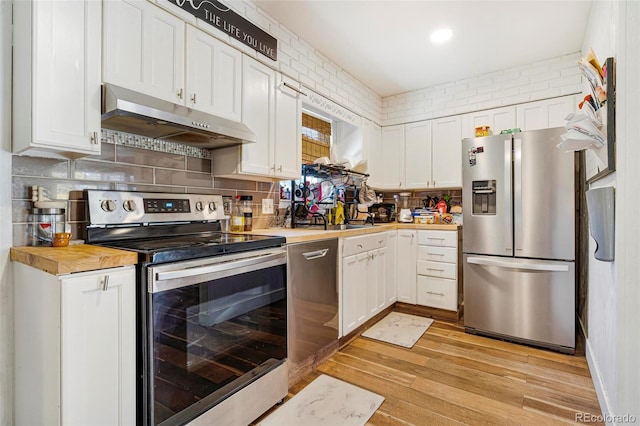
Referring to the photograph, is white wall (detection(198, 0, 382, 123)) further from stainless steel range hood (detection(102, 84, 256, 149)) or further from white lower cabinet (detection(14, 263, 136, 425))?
white lower cabinet (detection(14, 263, 136, 425))

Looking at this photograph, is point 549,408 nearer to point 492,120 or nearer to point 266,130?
point 266,130

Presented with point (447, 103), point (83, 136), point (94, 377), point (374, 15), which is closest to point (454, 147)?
point (447, 103)

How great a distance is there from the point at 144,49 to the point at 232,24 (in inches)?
27.1

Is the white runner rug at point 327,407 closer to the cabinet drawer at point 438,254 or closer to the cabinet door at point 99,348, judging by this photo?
the cabinet door at point 99,348

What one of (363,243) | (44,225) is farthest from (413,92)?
(44,225)

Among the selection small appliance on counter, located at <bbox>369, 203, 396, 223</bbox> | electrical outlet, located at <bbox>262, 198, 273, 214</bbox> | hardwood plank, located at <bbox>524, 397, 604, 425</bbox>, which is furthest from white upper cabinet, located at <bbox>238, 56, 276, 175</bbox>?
hardwood plank, located at <bbox>524, 397, 604, 425</bbox>

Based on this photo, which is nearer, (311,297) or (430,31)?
(311,297)

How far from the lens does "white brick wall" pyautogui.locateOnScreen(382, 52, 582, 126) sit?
306 cm

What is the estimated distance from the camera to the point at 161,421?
1.26 meters

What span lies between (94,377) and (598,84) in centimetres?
259

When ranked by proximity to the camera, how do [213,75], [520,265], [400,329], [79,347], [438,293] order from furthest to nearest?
[438,293], [400,329], [520,265], [213,75], [79,347]

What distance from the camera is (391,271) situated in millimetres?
3348

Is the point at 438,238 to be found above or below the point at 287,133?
below

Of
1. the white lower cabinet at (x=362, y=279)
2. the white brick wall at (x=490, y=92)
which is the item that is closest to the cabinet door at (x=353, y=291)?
the white lower cabinet at (x=362, y=279)
